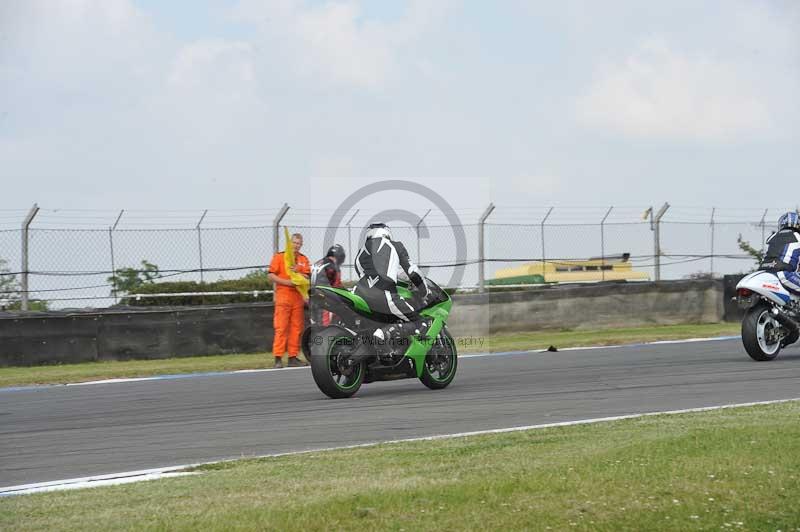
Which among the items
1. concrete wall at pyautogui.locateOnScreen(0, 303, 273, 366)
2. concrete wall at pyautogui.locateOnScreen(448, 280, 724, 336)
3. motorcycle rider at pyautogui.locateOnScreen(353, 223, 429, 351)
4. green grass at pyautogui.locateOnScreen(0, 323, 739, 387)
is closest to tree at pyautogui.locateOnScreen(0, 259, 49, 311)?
concrete wall at pyautogui.locateOnScreen(0, 303, 273, 366)

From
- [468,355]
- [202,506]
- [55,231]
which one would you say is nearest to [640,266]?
[468,355]

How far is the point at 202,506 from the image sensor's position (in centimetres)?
540

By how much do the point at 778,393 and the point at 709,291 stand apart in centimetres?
1185

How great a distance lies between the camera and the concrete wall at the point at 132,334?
52.8 feet

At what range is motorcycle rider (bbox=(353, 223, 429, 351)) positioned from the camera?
35.6 ft

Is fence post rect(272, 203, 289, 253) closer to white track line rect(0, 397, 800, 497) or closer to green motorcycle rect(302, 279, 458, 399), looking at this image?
green motorcycle rect(302, 279, 458, 399)

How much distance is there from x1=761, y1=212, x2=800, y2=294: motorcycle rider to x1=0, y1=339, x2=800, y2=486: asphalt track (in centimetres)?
93

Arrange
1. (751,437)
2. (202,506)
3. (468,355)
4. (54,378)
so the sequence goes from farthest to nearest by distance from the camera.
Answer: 1. (468,355)
2. (54,378)
3. (751,437)
4. (202,506)

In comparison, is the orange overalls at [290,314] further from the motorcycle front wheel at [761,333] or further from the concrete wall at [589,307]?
the motorcycle front wheel at [761,333]

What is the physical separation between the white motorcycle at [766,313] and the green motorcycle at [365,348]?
3.59 metres

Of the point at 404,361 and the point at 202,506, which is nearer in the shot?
the point at 202,506

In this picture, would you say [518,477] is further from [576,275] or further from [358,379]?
[576,275]

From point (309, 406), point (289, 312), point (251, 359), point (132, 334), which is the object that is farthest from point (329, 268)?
point (132, 334)

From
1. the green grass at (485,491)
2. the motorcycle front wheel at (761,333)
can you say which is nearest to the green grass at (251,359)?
the motorcycle front wheel at (761,333)
